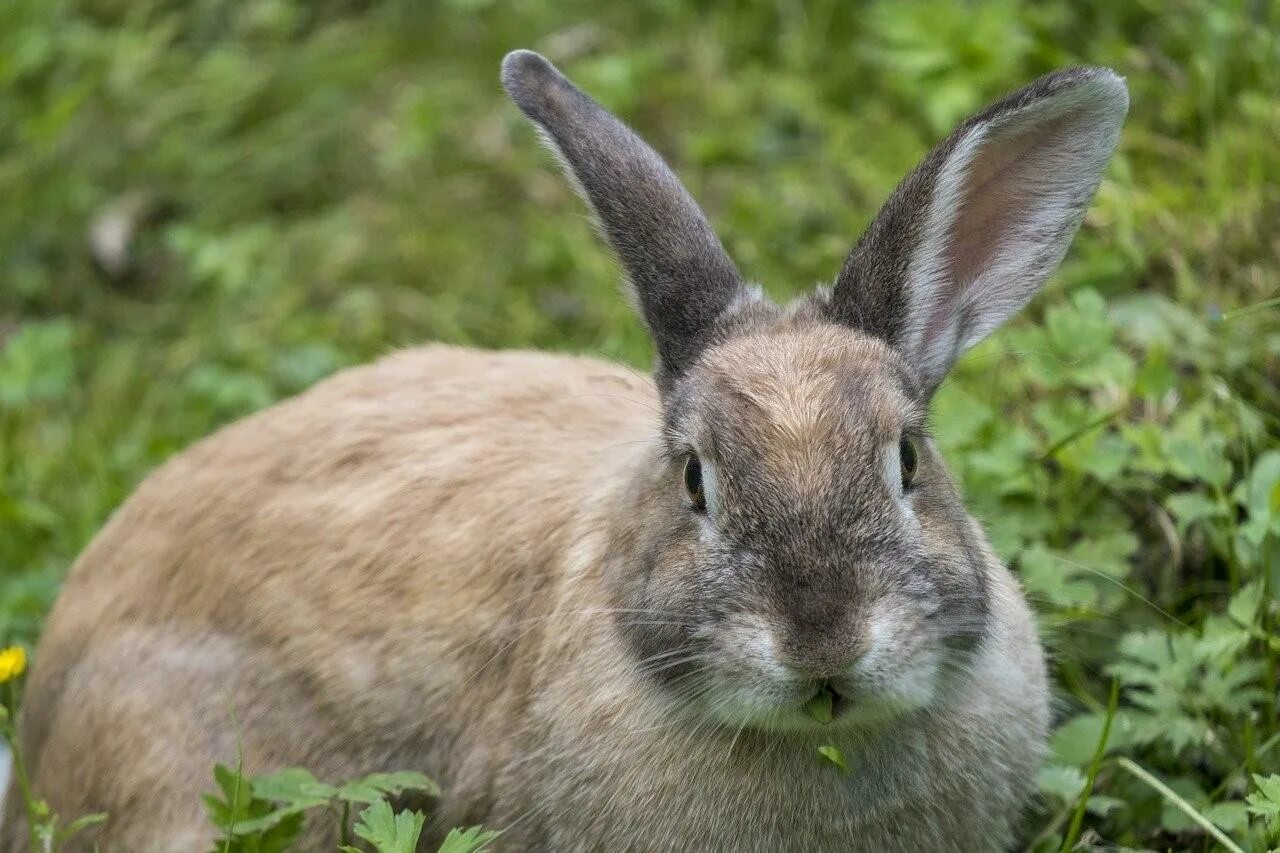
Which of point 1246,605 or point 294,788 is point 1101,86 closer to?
point 1246,605

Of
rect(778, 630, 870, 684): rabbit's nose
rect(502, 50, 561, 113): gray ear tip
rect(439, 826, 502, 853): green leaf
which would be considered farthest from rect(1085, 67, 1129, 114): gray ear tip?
rect(439, 826, 502, 853): green leaf

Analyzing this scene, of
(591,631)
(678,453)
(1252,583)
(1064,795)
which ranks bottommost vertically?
(1064,795)

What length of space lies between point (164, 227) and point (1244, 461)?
204 inches

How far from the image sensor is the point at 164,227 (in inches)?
327

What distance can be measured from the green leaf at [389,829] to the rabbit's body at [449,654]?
543 millimetres

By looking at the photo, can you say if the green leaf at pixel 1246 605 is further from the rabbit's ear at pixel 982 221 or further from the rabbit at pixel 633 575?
the rabbit's ear at pixel 982 221

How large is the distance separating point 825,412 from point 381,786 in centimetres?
132

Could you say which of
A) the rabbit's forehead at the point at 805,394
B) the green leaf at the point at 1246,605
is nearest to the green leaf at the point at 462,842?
the rabbit's forehead at the point at 805,394

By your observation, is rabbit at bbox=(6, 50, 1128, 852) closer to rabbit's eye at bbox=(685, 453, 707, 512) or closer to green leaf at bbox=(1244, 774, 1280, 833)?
rabbit's eye at bbox=(685, 453, 707, 512)

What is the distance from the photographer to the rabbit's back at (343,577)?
4.63 metres

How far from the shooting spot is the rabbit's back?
463cm

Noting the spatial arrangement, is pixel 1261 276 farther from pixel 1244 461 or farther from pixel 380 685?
pixel 380 685

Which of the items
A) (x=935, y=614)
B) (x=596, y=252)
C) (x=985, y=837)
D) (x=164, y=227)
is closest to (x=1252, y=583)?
A: (x=985, y=837)

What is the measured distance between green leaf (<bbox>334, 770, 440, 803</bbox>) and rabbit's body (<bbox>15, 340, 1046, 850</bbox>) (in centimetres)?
24
